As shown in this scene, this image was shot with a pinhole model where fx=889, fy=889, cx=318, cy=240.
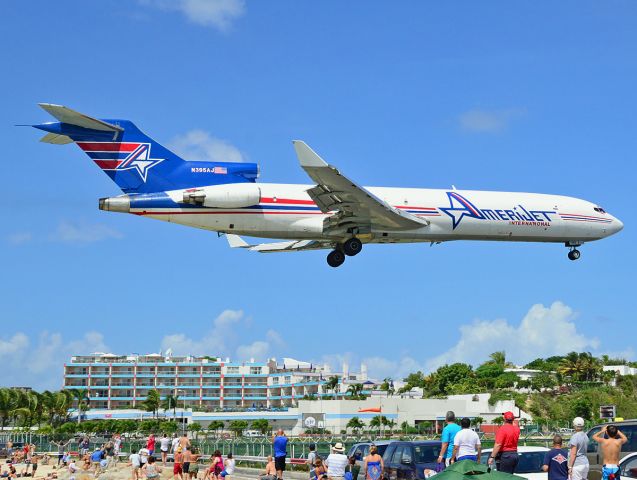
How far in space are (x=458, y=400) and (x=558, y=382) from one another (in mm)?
A: 26534

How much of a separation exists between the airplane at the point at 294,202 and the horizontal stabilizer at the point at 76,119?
0.15 ft

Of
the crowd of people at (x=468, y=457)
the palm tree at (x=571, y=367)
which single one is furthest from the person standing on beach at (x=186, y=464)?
A: the palm tree at (x=571, y=367)

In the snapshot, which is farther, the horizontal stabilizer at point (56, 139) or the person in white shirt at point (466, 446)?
the horizontal stabilizer at point (56, 139)

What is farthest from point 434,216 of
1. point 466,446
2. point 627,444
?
point 466,446

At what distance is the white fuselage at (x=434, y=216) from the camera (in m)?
37.2

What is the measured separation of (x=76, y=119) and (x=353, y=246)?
12881 millimetres

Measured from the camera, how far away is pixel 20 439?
72688 mm

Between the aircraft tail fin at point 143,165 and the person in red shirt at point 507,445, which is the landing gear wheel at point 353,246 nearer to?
the aircraft tail fin at point 143,165

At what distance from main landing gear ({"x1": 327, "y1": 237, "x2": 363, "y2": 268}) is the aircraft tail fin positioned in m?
4.95

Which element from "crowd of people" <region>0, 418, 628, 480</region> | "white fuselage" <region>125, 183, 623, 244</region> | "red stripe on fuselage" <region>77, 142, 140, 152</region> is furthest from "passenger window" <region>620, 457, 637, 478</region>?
"red stripe on fuselage" <region>77, 142, 140, 152</region>

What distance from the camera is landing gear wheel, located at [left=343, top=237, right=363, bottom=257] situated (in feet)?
128

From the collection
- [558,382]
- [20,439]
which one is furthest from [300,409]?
[558,382]

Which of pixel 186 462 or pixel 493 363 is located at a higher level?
pixel 493 363

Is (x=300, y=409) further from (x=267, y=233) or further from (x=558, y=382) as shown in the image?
(x=267, y=233)
